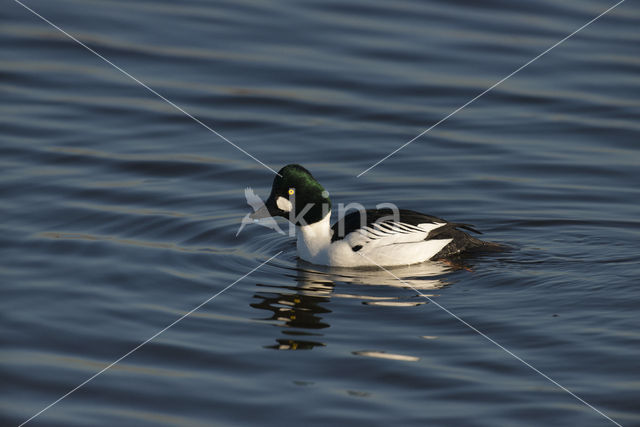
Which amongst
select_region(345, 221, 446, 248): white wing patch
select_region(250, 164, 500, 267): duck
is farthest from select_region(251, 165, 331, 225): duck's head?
select_region(345, 221, 446, 248): white wing patch

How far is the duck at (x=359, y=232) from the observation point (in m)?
10.5

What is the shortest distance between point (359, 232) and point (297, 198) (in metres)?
0.81

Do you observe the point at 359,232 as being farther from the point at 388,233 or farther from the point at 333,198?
the point at 333,198

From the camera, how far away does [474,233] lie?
1162 centimetres

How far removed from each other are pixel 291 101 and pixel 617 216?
553cm

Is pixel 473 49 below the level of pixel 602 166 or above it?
above

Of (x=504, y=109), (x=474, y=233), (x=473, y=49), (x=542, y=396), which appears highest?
(x=473, y=49)

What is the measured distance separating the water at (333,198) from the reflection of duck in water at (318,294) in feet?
0.11

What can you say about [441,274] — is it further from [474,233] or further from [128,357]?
[128,357]

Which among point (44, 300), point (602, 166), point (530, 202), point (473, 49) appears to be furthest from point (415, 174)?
point (44, 300)

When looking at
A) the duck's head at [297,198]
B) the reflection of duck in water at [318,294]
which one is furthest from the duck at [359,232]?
the reflection of duck in water at [318,294]

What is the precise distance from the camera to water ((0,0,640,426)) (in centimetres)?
791

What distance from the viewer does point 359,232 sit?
415 inches

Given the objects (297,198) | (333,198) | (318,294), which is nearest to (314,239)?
(297,198)
